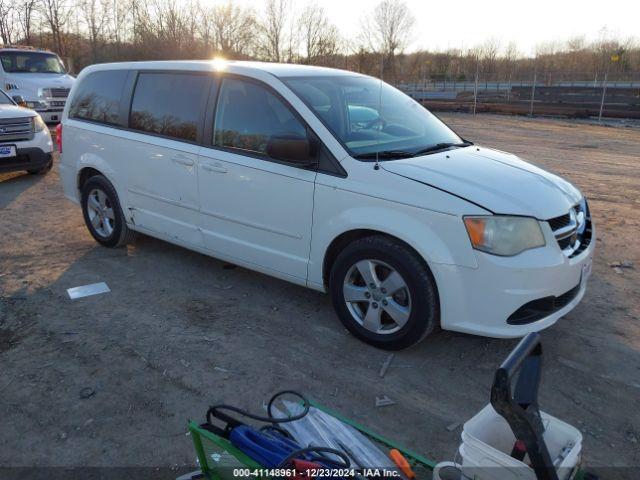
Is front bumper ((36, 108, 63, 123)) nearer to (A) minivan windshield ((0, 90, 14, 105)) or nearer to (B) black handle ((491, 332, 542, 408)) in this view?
(A) minivan windshield ((0, 90, 14, 105))

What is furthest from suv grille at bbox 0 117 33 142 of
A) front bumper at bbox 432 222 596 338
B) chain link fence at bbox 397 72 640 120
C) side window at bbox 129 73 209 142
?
chain link fence at bbox 397 72 640 120

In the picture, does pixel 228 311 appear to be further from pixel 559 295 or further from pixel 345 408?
pixel 559 295

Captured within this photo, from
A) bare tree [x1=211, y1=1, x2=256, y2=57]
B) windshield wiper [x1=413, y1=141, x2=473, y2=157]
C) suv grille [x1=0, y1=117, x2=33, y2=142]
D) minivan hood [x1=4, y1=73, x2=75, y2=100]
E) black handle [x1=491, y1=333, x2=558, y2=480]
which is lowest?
black handle [x1=491, y1=333, x2=558, y2=480]

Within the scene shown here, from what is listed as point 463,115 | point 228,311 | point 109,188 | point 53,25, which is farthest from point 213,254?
point 53,25

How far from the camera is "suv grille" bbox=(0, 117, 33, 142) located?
27.5 ft

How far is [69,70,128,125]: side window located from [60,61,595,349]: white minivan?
22 mm

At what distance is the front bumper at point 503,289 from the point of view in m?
3.10

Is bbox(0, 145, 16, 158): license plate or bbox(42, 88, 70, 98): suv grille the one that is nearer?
bbox(0, 145, 16, 158): license plate

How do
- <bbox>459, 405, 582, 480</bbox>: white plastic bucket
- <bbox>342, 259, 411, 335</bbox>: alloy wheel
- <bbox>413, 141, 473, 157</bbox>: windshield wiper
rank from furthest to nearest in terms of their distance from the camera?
1. <bbox>413, 141, 473, 157</bbox>: windshield wiper
2. <bbox>342, 259, 411, 335</bbox>: alloy wheel
3. <bbox>459, 405, 582, 480</bbox>: white plastic bucket

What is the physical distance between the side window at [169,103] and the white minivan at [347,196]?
13 mm

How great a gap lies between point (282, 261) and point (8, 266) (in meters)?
2.92

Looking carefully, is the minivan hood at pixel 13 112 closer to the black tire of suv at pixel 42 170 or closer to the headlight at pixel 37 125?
the headlight at pixel 37 125

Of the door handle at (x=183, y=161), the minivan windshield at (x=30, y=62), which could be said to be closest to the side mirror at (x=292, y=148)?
the door handle at (x=183, y=161)

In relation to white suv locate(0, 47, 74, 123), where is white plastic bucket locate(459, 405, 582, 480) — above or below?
below
